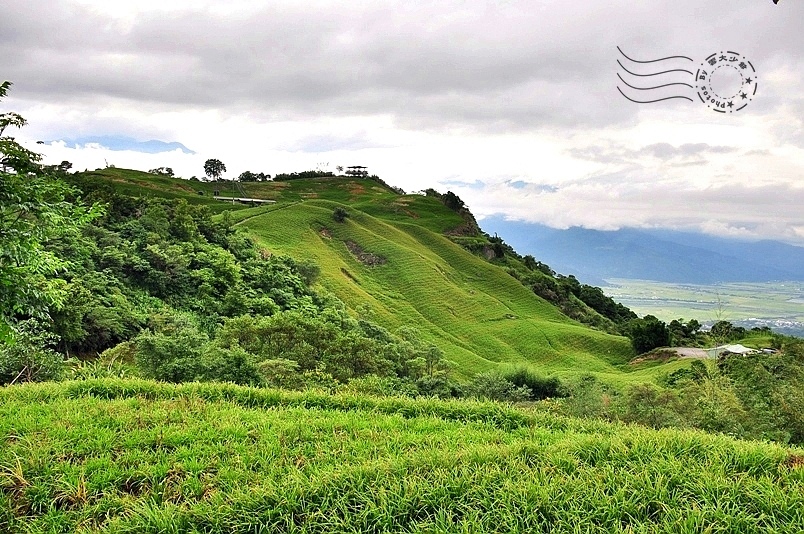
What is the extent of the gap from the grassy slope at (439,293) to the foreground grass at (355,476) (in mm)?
35911

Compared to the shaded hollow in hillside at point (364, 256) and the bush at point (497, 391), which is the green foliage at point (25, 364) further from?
the shaded hollow in hillside at point (364, 256)

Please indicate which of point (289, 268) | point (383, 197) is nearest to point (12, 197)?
Answer: point (289, 268)

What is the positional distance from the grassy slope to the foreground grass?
1414 inches

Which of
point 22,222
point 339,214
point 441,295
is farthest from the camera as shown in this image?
point 339,214

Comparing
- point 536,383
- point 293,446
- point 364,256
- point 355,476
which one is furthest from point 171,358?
point 364,256

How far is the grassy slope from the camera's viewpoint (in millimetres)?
50031

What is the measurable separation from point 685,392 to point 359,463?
2230cm

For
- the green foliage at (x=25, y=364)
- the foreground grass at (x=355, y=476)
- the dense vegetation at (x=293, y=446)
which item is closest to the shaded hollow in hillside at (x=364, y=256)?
the dense vegetation at (x=293, y=446)

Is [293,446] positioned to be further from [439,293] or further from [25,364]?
[439,293]

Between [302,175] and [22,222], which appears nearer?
[22,222]

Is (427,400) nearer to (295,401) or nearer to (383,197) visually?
(295,401)

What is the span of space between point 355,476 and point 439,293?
5512 cm

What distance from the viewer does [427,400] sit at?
9.30m

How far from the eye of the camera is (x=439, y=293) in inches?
2368
